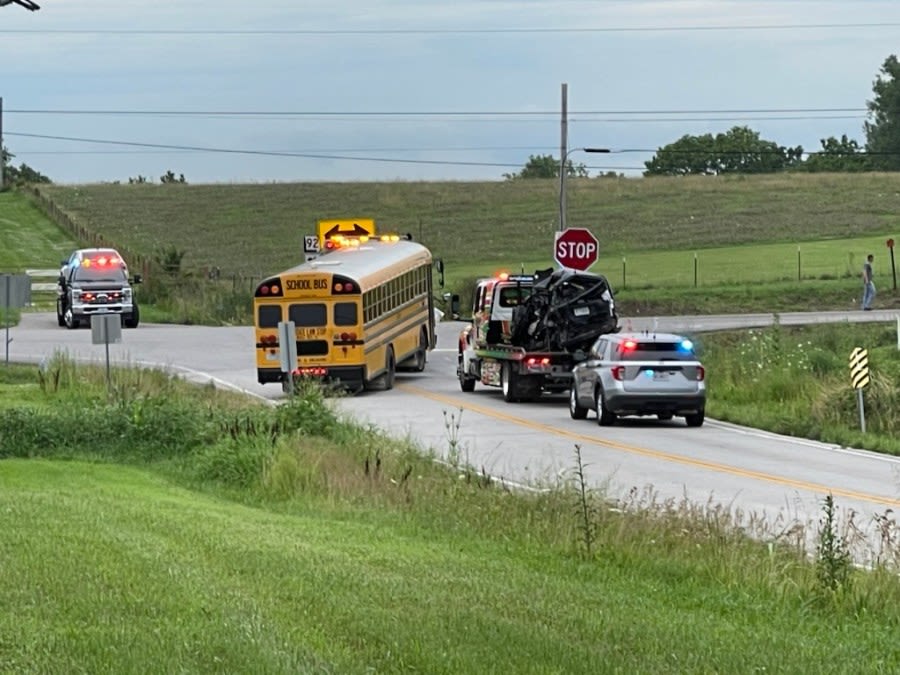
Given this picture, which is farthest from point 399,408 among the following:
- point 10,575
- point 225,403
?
point 10,575

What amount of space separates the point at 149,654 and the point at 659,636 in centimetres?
292

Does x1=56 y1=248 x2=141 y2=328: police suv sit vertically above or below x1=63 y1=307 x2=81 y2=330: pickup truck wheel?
above

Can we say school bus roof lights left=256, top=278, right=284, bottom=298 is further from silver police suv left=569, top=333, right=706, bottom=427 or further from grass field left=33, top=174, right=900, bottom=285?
grass field left=33, top=174, right=900, bottom=285

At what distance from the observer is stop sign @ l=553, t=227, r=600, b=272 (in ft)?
144

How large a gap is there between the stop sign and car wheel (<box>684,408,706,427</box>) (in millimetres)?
12170

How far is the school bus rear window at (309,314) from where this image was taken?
38594mm

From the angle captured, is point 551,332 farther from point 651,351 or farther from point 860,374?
point 860,374

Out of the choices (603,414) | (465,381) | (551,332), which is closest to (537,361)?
(551,332)

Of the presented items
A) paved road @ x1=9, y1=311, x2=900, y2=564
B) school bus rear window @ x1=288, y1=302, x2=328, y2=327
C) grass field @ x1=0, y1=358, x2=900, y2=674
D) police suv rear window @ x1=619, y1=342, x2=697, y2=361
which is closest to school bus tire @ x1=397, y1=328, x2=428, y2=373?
paved road @ x1=9, y1=311, x2=900, y2=564

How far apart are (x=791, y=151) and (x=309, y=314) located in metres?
128

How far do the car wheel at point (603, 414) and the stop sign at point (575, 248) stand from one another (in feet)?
39.2

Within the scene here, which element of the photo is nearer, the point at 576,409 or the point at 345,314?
the point at 576,409

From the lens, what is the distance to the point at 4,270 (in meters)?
77.8

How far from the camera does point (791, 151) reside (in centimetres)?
16062
